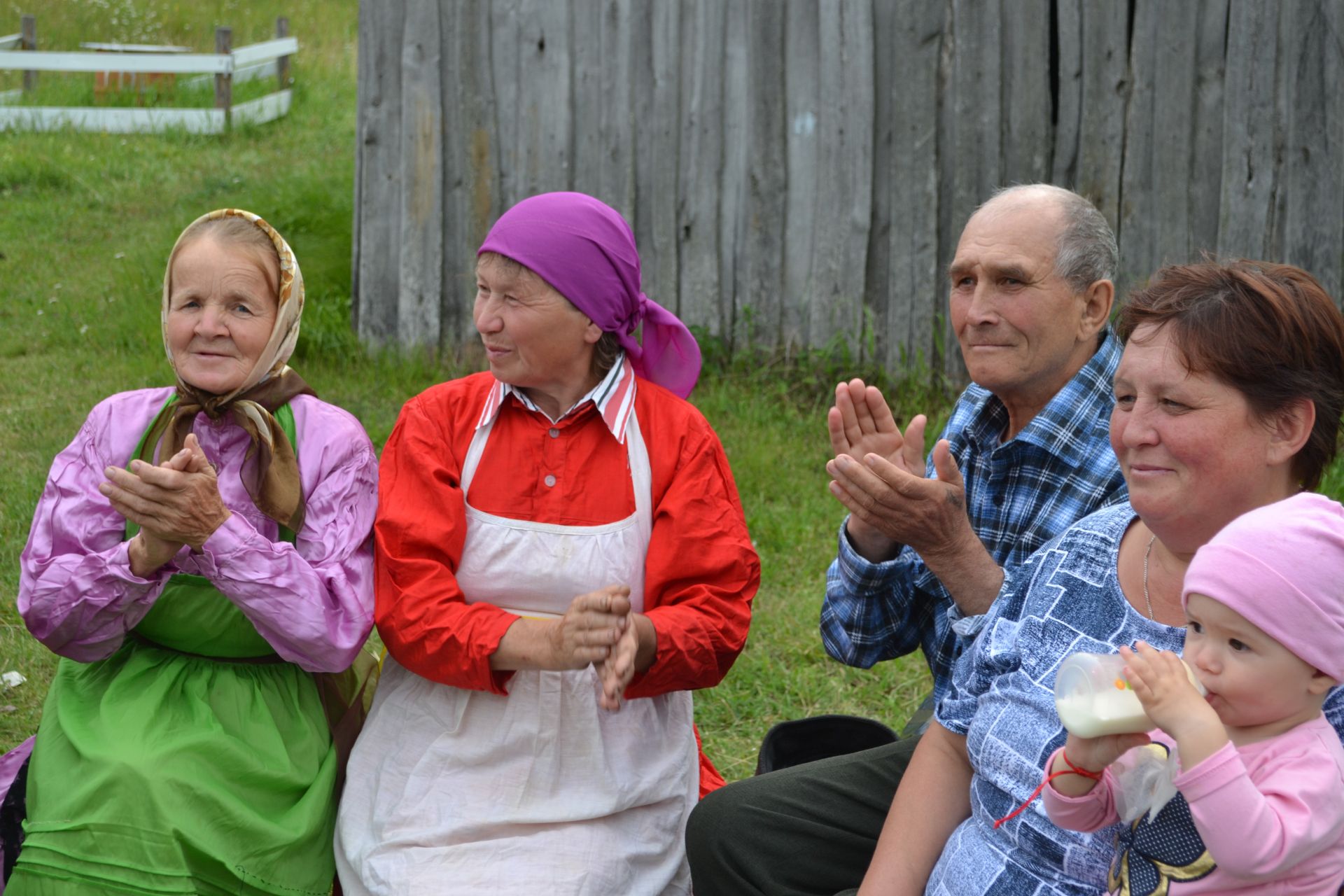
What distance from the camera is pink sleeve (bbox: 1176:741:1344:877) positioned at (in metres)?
1.80

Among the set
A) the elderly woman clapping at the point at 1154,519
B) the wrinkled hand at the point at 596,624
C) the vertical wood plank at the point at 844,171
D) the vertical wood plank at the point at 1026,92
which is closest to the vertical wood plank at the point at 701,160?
the vertical wood plank at the point at 844,171

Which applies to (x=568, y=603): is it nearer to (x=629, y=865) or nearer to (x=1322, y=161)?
(x=629, y=865)

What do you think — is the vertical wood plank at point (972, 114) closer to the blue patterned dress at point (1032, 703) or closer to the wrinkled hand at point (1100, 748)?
the blue patterned dress at point (1032, 703)

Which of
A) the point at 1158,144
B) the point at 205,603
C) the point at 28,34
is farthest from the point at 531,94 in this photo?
the point at 28,34

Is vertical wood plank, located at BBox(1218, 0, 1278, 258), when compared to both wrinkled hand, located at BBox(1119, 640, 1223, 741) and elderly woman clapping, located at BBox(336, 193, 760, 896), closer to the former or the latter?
elderly woman clapping, located at BBox(336, 193, 760, 896)

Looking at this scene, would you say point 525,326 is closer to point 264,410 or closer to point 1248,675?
point 264,410

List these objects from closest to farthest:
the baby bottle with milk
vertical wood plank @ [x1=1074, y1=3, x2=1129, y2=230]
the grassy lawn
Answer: the baby bottle with milk → the grassy lawn → vertical wood plank @ [x1=1074, y1=3, x2=1129, y2=230]

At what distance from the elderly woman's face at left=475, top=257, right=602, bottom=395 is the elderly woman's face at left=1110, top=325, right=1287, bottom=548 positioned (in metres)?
1.23

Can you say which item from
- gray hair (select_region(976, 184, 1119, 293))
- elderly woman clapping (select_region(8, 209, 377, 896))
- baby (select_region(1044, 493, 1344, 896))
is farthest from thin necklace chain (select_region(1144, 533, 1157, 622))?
elderly woman clapping (select_region(8, 209, 377, 896))

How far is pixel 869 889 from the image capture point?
2.54 m

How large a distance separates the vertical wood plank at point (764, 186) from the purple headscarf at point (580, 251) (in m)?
3.36

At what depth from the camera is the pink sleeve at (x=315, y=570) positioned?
2703 millimetres

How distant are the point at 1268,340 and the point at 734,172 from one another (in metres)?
4.43

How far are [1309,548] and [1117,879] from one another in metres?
0.59
